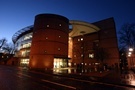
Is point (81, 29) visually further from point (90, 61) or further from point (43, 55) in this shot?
point (43, 55)

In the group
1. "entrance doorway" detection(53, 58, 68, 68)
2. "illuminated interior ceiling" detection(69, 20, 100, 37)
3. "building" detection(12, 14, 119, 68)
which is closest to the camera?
"building" detection(12, 14, 119, 68)

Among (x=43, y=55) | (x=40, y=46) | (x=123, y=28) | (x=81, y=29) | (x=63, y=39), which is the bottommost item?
(x=43, y=55)

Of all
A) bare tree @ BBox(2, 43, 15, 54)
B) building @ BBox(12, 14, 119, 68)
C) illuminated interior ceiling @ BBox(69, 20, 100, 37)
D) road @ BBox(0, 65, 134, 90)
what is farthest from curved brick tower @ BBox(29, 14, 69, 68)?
bare tree @ BBox(2, 43, 15, 54)

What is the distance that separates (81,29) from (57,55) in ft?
68.2

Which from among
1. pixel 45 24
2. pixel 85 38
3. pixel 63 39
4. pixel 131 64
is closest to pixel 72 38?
pixel 85 38

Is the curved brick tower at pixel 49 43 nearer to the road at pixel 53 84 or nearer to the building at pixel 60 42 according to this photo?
the building at pixel 60 42

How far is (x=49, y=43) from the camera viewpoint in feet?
115

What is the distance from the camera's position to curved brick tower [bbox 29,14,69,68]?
34.2 metres

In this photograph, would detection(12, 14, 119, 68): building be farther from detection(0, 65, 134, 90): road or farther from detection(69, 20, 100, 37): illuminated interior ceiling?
detection(0, 65, 134, 90): road

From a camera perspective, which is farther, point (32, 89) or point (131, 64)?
point (131, 64)

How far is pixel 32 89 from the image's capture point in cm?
820

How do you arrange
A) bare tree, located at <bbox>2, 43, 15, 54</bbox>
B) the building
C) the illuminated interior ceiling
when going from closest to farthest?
the building, the illuminated interior ceiling, bare tree, located at <bbox>2, 43, 15, 54</bbox>

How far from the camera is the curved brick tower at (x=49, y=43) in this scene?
112 ft

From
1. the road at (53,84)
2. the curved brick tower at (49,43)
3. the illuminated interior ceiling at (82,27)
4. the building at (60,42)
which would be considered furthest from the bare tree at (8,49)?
the road at (53,84)
